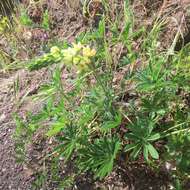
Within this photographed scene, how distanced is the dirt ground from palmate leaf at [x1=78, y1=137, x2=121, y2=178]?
0.15 metres

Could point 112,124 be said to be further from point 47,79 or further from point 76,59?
point 47,79

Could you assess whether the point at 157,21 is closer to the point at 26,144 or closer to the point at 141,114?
the point at 141,114

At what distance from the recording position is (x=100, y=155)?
5.72 ft

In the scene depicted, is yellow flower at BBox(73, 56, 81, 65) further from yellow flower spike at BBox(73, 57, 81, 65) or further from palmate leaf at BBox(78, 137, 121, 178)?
palmate leaf at BBox(78, 137, 121, 178)

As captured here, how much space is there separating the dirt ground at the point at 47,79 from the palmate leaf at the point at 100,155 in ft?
0.50

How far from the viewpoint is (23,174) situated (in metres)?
2.03

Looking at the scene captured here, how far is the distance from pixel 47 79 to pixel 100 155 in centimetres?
75

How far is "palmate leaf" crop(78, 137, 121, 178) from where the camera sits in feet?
5.57

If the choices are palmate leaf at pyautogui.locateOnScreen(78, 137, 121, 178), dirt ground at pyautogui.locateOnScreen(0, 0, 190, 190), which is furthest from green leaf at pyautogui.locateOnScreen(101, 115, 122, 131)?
dirt ground at pyautogui.locateOnScreen(0, 0, 190, 190)

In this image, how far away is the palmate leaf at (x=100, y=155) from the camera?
1.70 meters

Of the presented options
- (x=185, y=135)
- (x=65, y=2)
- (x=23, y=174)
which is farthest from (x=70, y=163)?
(x=65, y=2)

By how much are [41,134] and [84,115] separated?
315 mm

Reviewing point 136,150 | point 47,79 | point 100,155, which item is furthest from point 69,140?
point 47,79

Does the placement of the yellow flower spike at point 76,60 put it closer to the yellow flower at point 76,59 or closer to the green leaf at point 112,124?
the yellow flower at point 76,59
